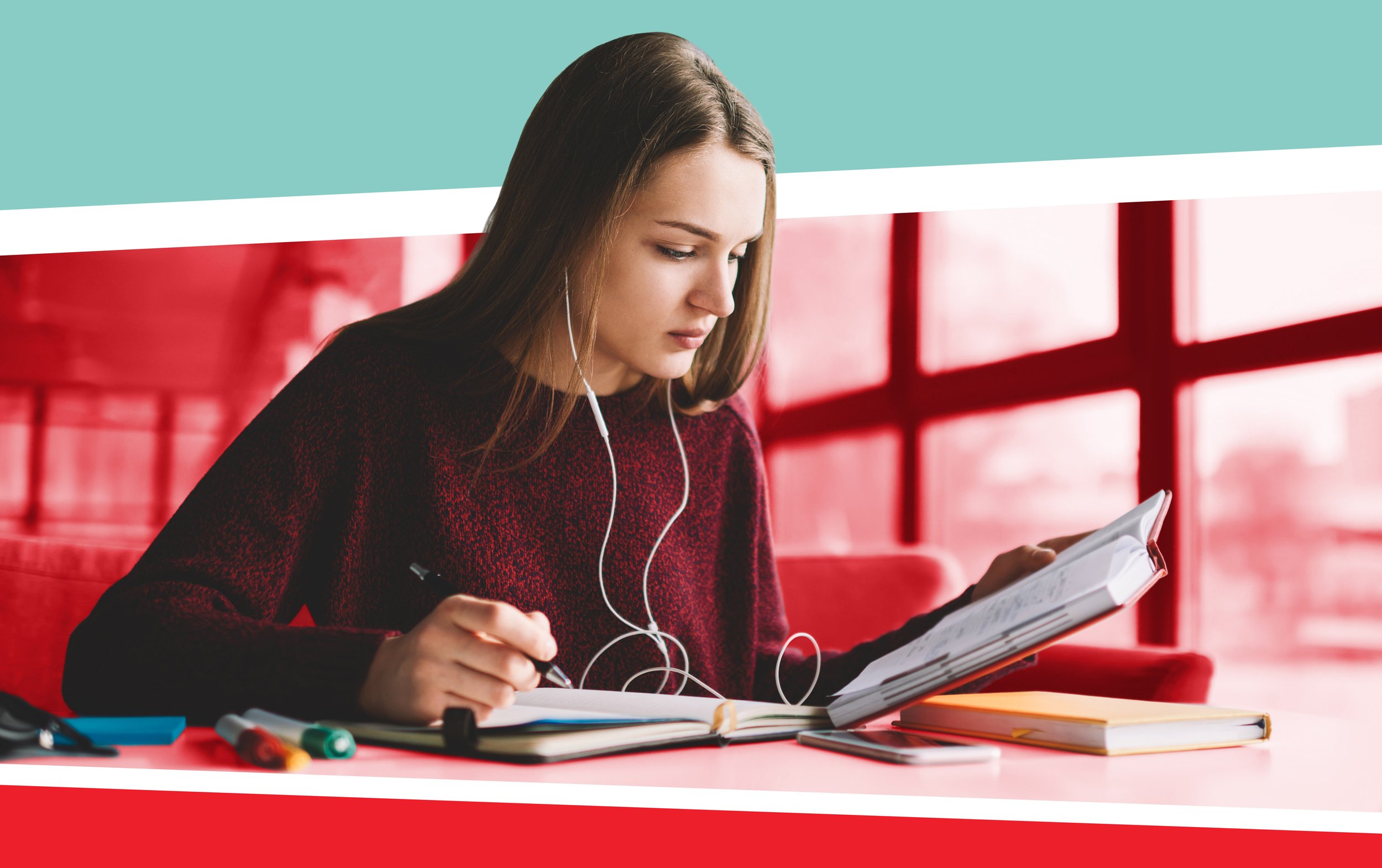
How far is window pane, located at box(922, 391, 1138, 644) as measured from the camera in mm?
1666

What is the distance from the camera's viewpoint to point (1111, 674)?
3.78 ft

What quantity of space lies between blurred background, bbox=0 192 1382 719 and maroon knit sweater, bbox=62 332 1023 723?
1.72 feet

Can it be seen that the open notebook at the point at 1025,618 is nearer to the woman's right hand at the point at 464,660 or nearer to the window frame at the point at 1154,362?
the woman's right hand at the point at 464,660

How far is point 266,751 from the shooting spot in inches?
20.0

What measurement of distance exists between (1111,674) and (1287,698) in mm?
539

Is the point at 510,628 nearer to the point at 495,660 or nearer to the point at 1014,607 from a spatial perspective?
the point at 495,660

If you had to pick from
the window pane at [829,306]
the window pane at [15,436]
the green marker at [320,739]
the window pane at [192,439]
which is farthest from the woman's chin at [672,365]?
the window pane at [15,436]

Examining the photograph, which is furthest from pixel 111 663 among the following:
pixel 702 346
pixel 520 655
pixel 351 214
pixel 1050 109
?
pixel 1050 109

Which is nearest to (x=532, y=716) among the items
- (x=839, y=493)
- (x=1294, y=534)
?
(x=1294, y=534)

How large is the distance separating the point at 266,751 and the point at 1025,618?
417mm

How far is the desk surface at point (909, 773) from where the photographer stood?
0.50 meters

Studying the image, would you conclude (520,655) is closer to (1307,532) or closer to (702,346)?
(702,346)

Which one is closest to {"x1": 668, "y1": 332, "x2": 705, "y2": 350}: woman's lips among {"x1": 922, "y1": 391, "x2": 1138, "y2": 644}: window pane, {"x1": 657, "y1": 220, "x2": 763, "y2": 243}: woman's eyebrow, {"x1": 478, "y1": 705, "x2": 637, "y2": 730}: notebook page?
{"x1": 657, "y1": 220, "x2": 763, "y2": 243}: woman's eyebrow

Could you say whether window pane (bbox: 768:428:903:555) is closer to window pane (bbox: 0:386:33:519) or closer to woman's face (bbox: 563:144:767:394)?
woman's face (bbox: 563:144:767:394)
